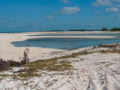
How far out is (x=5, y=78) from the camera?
659 cm

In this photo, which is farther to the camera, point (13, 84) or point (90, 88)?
point (13, 84)

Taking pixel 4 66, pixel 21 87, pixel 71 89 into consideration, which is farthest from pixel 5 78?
pixel 71 89

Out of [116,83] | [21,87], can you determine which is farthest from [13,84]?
[116,83]

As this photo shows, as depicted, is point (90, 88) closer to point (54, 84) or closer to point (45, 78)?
point (54, 84)

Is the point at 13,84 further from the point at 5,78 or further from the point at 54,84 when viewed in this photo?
the point at 54,84

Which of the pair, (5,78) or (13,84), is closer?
(13,84)

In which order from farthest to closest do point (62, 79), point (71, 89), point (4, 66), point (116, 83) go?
point (4, 66)
point (62, 79)
point (116, 83)
point (71, 89)

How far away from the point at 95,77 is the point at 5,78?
347 cm

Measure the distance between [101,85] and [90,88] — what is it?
49 centimetres

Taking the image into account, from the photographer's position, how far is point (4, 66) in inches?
335

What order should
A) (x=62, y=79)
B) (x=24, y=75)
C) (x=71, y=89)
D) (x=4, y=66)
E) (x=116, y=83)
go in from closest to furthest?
(x=71, y=89)
(x=116, y=83)
(x=62, y=79)
(x=24, y=75)
(x=4, y=66)

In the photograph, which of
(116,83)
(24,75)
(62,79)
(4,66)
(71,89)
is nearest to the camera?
(71,89)

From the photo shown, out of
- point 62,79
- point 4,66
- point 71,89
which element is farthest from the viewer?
point 4,66

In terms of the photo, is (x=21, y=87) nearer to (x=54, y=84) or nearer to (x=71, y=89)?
(x=54, y=84)
